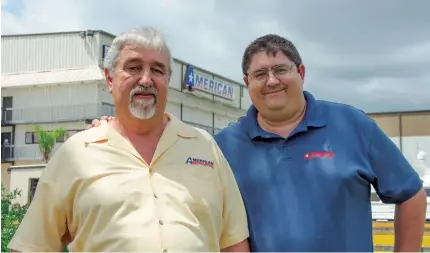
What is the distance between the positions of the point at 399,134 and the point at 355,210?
9006mm

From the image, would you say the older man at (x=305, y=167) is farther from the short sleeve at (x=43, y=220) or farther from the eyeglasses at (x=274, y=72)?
the short sleeve at (x=43, y=220)

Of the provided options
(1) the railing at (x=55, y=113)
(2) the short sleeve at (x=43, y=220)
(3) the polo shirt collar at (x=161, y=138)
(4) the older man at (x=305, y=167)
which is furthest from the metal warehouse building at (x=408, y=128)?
(1) the railing at (x=55, y=113)

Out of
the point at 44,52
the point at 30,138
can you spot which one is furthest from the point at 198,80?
the point at 30,138

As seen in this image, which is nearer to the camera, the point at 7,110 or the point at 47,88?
the point at 47,88

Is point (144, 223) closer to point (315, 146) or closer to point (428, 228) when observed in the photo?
point (315, 146)

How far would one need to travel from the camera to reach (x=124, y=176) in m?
2.75

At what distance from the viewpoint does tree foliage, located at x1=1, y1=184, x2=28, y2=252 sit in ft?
20.5

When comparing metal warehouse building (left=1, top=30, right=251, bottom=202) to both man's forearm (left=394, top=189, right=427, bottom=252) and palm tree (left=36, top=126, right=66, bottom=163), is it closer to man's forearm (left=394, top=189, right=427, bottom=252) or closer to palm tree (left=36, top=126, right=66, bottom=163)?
palm tree (left=36, top=126, right=66, bottom=163)

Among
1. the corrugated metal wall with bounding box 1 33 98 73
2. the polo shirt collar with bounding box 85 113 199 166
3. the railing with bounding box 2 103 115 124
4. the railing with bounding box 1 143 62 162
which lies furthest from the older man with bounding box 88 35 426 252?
the railing with bounding box 1 143 62 162

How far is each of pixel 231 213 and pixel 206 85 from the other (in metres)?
38.2

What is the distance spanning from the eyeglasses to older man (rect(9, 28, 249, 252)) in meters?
0.46

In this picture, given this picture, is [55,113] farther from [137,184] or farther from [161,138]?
[137,184]

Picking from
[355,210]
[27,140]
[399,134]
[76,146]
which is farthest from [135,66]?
[27,140]

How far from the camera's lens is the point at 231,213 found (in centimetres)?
293
